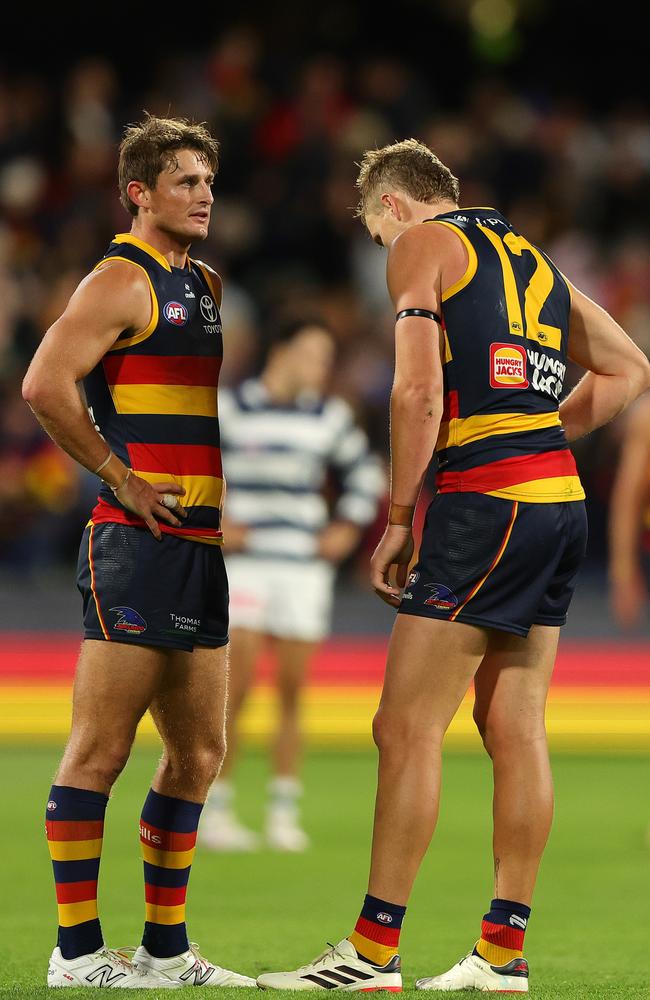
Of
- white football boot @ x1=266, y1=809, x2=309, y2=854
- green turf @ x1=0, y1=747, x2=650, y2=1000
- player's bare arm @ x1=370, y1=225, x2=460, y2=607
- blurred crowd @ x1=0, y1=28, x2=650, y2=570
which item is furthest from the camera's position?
blurred crowd @ x1=0, y1=28, x2=650, y2=570

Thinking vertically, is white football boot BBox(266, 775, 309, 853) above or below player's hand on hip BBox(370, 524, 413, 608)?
below

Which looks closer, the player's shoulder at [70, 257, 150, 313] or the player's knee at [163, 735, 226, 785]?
the player's shoulder at [70, 257, 150, 313]

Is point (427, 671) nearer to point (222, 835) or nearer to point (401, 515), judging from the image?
point (401, 515)

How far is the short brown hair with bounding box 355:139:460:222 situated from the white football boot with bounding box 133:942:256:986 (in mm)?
2261

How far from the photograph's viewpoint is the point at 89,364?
427 centimetres

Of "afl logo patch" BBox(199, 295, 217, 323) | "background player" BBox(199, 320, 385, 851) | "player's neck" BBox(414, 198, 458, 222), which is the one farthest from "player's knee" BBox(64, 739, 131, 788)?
"background player" BBox(199, 320, 385, 851)

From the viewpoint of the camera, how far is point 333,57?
54.5 feet

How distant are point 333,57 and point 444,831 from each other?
11083 millimetres

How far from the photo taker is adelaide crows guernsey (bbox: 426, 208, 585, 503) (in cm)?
425

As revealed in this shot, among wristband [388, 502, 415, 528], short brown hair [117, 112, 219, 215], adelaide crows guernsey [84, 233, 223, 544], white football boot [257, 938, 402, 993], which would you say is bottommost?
white football boot [257, 938, 402, 993]

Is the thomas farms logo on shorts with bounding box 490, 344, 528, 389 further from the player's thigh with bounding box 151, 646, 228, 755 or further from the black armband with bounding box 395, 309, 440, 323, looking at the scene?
the player's thigh with bounding box 151, 646, 228, 755

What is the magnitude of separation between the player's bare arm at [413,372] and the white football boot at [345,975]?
986mm

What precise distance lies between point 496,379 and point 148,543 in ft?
3.53

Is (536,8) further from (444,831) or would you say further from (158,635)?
(158,635)
